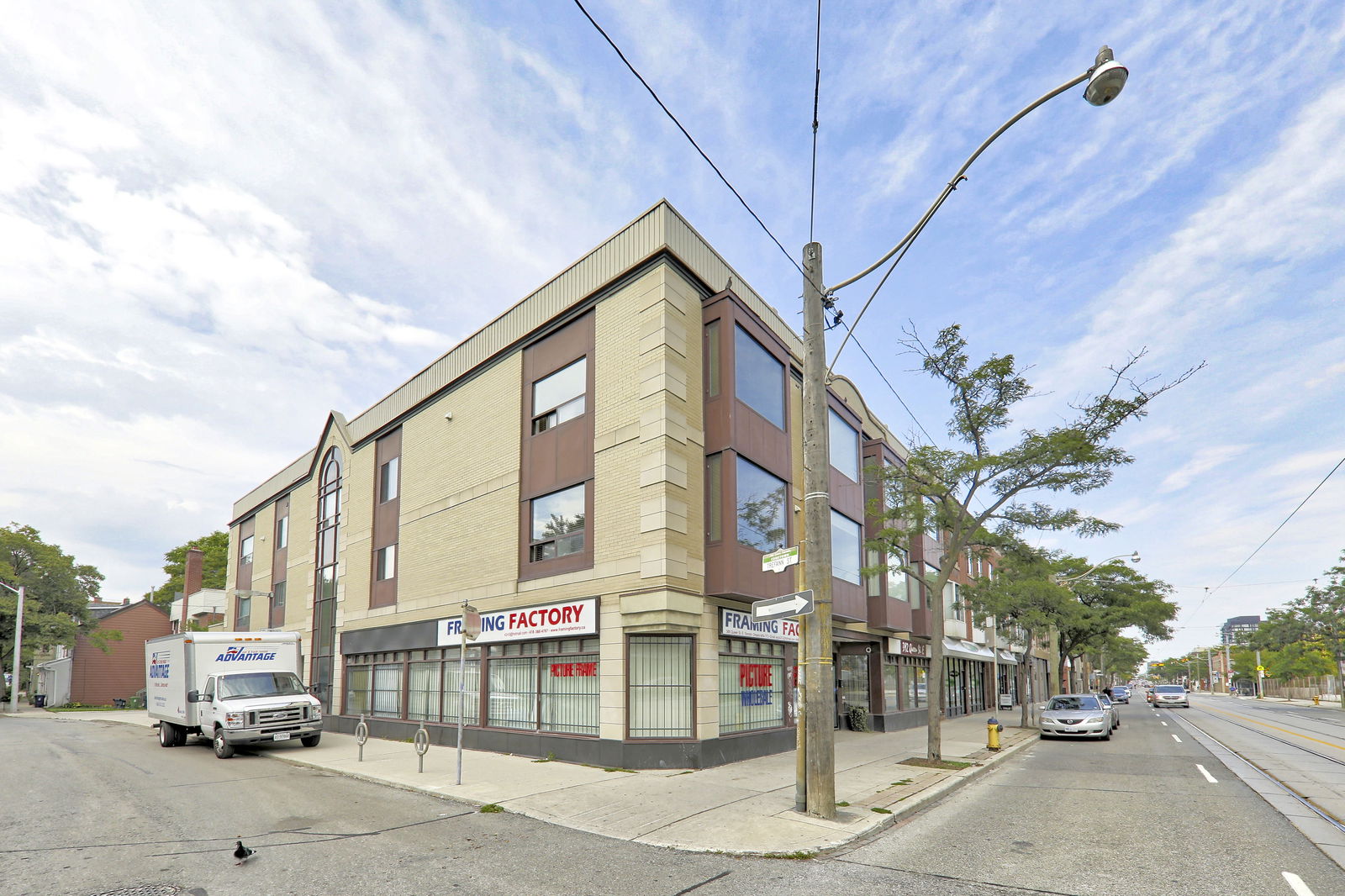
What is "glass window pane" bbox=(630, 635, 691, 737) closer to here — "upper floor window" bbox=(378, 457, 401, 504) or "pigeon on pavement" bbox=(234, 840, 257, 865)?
"pigeon on pavement" bbox=(234, 840, 257, 865)

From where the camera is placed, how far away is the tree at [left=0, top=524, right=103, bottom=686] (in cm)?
4231

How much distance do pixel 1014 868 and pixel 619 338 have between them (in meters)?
12.4

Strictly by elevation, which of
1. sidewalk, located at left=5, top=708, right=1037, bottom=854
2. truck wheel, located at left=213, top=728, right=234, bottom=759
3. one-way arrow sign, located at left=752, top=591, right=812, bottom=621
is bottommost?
truck wheel, located at left=213, top=728, right=234, bottom=759

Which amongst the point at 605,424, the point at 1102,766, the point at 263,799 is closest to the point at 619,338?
the point at 605,424

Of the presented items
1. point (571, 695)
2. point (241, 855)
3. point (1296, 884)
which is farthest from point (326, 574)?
point (1296, 884)

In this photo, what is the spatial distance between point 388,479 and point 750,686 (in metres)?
14.4

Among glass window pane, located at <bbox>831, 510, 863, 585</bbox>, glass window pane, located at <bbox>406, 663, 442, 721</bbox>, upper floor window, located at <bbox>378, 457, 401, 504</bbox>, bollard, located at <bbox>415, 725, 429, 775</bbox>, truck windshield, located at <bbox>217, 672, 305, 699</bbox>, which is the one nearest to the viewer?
bollard, located at <bbox>415, 725, 429, 775</bbox>

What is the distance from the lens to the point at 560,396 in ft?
61.7

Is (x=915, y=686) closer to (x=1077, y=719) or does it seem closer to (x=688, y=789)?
(x=1077, y=719)

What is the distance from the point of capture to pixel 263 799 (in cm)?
1195

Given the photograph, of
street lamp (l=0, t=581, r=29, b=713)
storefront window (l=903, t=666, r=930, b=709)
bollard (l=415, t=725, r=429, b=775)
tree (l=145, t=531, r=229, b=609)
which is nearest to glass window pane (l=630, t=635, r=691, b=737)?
bollard (l=415, t=725, r=429, b=775)

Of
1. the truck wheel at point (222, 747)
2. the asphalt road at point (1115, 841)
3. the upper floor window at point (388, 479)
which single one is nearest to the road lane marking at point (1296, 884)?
the asphalt road at point (1115, 841)

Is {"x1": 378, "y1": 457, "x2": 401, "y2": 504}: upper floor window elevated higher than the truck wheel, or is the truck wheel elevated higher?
{"x1": 378, "y1": 457, "x2": 401, "y2": 504}: upper floor window

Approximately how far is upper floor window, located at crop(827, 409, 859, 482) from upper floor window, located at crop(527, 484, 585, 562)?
8467 millimetres
